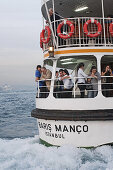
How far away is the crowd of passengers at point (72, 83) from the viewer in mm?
9398

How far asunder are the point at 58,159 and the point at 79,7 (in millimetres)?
6794

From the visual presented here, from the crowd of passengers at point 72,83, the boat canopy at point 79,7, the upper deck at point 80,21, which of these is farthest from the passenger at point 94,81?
the boat canopy at point 79,7

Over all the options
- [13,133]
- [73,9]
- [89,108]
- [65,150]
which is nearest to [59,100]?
[89,108]

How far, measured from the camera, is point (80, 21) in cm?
1184

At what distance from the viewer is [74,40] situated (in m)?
10.9

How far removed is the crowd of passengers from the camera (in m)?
9.40

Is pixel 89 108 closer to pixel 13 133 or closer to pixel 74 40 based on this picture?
pixel 74 40

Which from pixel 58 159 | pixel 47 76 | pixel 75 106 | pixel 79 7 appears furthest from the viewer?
pixel 79 7

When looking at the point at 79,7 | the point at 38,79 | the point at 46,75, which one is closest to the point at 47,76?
the point at 46,75

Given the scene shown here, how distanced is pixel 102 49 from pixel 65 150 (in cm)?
351

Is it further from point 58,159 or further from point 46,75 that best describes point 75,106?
point 46,75

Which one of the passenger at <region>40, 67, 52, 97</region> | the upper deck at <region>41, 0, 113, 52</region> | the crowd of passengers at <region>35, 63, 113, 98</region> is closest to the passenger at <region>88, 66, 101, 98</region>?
the crowd of passengers at <region>35, 63, 113, 98</region>

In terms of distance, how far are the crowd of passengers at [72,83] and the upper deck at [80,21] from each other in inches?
35.4

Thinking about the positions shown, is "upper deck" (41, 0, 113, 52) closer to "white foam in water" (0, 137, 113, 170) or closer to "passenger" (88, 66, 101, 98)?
"passenger" (88, 66, 101, 98)
